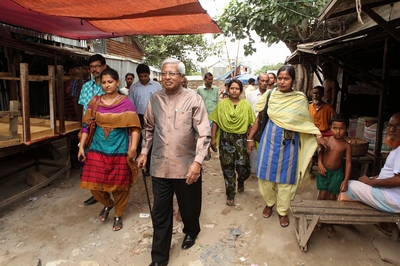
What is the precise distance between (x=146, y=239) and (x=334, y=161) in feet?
7.75

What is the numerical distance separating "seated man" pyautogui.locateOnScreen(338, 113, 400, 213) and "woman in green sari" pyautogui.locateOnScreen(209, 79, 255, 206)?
1533 mm

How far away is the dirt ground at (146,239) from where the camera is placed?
2920mm

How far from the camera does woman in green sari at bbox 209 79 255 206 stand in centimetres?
407

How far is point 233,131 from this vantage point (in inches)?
161

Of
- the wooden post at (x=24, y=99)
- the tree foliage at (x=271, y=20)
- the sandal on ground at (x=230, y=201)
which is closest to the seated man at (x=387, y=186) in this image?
the sandal on ground at (x=230, y=201)

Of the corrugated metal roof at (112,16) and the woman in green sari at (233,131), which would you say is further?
the woman in green sari at (233,131)

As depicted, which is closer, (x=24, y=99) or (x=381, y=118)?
(x=24, y=99)

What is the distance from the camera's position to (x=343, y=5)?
9.46 ft

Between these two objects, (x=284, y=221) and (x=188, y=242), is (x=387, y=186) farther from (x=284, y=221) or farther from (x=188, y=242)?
(x=188, y=242)

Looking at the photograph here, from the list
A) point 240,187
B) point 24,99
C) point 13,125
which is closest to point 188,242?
point 240,187

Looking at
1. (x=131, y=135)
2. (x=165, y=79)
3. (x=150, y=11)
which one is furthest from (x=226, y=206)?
(x=150, y=11)

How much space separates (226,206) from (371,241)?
1.83m

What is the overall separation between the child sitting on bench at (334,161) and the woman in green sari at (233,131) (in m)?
1.08

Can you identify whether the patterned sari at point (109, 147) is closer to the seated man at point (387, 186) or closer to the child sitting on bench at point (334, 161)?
the child sitting on bench at point (334, 161)
